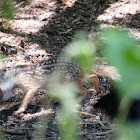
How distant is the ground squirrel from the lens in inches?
146

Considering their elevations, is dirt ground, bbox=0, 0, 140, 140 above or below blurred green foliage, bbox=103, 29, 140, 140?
below

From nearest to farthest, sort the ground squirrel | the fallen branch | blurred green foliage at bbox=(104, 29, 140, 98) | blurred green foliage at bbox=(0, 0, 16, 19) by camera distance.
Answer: blurred green foliage at bbox=(104, 29, 140, 98) → blurred green foliage at bbox=(0, 0, 16, 19) → the fallen branch → the ground squirrel

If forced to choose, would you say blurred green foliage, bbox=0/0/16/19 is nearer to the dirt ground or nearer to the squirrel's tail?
the dirt ground

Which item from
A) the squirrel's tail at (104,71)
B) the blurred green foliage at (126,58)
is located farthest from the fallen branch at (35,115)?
the blurred green foliage at (126,58)

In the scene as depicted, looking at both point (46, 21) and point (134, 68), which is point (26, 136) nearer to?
point (134, 68)

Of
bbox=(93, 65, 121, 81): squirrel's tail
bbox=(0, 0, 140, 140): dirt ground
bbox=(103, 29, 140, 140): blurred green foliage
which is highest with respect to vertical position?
bbox=(103, 29, 140, 140): blurred green foliage

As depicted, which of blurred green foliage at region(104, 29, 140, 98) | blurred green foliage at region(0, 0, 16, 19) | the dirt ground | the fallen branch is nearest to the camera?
blurred green foliage at region(104, 29, 140, 98)

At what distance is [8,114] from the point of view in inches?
139

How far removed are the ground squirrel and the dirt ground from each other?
0.43ft

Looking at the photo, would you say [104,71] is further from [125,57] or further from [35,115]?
[125,57]

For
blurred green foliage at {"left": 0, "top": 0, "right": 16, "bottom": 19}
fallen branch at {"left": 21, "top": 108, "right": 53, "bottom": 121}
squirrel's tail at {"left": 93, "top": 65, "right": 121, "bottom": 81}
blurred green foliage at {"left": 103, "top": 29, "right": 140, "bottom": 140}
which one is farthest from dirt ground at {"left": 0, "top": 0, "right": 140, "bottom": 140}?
blurred green foliage at {"left": 103, "top": 29, "right": 140, "bottom": 140}

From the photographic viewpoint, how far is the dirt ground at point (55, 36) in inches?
125

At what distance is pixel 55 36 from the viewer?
17.7 feet

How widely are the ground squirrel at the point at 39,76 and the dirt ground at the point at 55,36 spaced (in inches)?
5.2
